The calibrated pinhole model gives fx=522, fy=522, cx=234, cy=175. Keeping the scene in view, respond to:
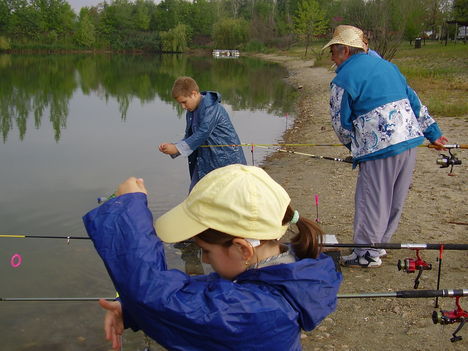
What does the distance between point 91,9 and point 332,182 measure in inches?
3035

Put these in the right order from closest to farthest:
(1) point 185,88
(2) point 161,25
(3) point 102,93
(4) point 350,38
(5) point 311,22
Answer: (4) point 350,38 < (1) point 185,88 < (3) point 102,93 < (5) point 311,22 < (2) point 161,25

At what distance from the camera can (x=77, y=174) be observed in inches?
349

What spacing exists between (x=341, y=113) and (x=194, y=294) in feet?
8.49

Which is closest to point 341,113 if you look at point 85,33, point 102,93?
point 102,93

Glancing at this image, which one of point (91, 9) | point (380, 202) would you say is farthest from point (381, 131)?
point (91, 9)

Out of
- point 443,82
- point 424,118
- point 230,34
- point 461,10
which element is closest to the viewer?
point 424,118

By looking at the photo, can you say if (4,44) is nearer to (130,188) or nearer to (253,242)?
(130,188)

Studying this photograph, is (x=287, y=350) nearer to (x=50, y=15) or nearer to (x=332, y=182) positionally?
(x=332, y=182)

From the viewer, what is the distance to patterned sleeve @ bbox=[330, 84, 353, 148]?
3.69m

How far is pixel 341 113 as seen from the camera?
147 inches

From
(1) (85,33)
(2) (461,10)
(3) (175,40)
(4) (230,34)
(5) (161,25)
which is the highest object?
(5) (161,25)

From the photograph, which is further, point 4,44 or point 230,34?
→ point 230,34

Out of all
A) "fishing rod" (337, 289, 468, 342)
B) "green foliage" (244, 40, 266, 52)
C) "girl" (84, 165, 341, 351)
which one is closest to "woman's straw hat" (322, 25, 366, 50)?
"fishing rod" (337, 289, 468, 342)

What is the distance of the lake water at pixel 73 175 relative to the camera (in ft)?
13.3
